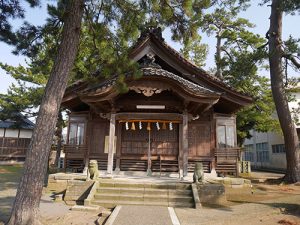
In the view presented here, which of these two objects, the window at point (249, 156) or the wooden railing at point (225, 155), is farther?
the window at point (249, 156)

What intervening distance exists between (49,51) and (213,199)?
7549mm

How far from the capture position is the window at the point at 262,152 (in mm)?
30047

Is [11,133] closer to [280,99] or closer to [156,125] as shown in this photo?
[156,125]

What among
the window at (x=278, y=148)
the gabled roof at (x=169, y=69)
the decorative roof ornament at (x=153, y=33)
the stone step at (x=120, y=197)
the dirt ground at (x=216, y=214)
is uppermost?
the decorative roof ornament at (x=153, y=33)

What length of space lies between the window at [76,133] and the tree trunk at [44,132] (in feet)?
23.6

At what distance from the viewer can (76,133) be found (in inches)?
530

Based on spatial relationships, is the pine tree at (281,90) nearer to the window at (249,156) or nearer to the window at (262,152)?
the window at (262,152)

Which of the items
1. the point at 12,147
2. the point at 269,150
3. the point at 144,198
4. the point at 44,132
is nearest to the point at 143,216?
the point at 144,198

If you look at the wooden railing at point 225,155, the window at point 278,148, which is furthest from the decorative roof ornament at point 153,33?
the window at point 278,148

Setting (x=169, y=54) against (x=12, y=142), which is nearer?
(x=169, y=54)

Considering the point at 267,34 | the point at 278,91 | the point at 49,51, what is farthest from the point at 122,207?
the point at 267,34

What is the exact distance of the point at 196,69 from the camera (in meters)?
12.6

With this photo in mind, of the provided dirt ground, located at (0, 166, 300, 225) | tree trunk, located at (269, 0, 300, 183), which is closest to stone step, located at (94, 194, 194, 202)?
dirt ground, located at (0, 166, 300, 225)

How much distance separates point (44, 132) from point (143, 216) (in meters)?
3.36
